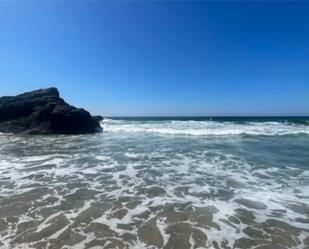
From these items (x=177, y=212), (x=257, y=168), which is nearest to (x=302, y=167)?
(x=257, y=168)

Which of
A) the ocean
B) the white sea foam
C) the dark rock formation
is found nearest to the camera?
the ocean

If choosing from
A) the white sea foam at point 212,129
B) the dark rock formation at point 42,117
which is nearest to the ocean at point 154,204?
the white sea foam at point 212,129

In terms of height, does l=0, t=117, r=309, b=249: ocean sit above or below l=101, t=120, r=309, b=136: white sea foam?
below

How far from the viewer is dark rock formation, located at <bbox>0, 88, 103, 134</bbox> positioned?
26312 mm

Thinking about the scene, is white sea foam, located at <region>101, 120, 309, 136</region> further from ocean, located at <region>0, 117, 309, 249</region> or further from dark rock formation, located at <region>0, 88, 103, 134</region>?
ocean, located at <region>0, 117, 309, 249</region>

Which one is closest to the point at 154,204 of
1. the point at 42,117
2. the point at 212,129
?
the point at 212,129

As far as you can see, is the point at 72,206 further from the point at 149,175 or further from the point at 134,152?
the point at 134,152

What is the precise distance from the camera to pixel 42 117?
1081 inches

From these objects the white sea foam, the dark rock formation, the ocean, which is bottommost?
the ocean

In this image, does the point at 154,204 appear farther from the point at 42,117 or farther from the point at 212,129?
the point at 42,117

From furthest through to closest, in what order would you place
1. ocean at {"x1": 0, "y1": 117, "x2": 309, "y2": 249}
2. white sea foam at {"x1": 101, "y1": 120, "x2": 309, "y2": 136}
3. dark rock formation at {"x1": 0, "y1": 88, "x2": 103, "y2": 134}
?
dark rock formation at {"x1": 0, "y1": 88, "x2": 103, "y2": 134}
white sea foam at {"x1": 101, "y1": 120, "x2": 309, "y2": 136}
ocean at {"x1": 0, "y1": 117, "x2": 309, "y2": 249}

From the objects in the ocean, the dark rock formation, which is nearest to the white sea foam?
the dark rock formation

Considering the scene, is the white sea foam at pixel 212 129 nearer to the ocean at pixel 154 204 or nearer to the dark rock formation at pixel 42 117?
the dark rock formation at pixel 42 117

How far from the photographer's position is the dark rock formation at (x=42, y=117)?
26.3m
